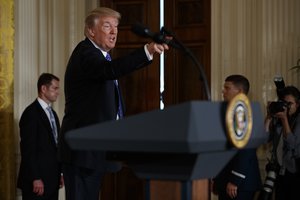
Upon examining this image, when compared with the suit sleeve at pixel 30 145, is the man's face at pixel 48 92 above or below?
above

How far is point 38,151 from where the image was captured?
187 inches

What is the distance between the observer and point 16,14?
591 centimetres

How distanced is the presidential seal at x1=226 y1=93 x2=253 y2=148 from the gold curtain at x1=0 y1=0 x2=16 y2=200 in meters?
4.51

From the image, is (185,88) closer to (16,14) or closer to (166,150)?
(16,14)

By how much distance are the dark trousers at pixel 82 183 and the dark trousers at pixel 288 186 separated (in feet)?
7.94

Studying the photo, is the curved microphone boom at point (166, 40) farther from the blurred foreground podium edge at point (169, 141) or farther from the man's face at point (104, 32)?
the man's face at point (104, 32)

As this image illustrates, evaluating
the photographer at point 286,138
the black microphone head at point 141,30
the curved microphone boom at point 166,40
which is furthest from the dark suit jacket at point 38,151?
the black microphone head at point 141,30

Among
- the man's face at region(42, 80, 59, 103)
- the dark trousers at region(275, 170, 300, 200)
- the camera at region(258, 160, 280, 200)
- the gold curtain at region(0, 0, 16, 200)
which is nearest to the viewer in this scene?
the camera at region(258, 160, 280, 200)

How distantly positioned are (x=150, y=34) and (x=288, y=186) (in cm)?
311

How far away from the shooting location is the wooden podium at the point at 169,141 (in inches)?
53.2

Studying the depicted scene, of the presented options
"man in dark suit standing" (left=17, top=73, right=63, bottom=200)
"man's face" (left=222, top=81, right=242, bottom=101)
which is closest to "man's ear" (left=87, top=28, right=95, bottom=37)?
"man's face" (left=222, top=81, right=242, bottom=101)

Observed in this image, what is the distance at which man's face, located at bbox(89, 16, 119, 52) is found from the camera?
2.81m

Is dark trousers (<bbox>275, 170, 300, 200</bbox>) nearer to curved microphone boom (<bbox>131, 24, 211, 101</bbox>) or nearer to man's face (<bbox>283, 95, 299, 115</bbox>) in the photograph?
man's face (<bbox>283, 95, 299, 115</bbox>)

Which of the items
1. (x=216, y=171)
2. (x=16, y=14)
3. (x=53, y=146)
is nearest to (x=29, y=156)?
(x=53, y=146)
